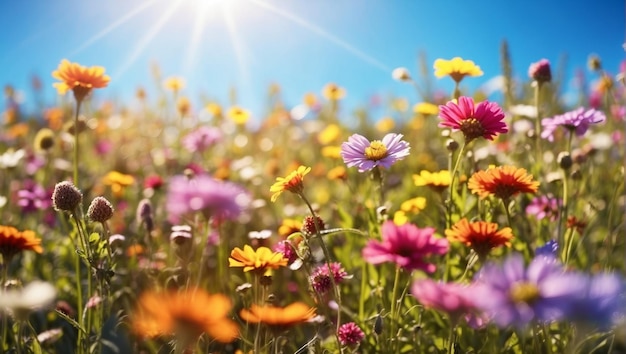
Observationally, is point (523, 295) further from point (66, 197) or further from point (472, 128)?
point (66, 197)

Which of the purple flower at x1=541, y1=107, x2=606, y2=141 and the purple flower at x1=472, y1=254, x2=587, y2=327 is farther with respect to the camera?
the purple flower at x1=541, y1=107, x2=606, y2=141

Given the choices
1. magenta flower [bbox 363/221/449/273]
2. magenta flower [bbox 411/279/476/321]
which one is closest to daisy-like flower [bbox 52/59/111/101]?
Result: magenta flower [bbox 363/221/449/273]

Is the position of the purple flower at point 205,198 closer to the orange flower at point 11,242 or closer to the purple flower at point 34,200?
the orange flower at point 11,242

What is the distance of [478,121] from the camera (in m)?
1.19

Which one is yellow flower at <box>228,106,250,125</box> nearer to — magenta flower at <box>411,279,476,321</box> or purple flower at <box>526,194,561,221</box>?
purple flower at <box>526,194,561,221</box>

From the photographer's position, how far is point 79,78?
156cm

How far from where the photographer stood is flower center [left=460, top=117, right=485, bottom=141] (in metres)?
1.19

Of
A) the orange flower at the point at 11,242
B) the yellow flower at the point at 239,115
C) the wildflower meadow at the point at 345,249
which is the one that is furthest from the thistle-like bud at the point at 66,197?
the yellow flower at the point at 239,115

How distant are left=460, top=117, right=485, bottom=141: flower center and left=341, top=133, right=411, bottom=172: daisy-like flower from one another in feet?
0.44

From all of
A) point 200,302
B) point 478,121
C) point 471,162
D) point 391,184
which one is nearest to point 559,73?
point 391,184

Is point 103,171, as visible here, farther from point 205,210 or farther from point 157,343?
point 205,210

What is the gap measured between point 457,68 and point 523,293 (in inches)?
41.4

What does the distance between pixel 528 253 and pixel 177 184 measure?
1.18 meters

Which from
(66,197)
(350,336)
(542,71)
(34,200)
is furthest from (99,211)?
(542,71)
